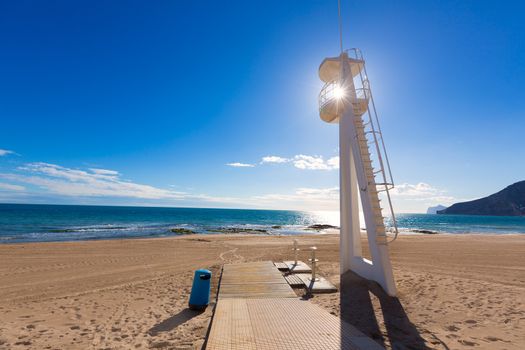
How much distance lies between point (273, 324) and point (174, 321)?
222 cm

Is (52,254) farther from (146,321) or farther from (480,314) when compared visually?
(480,314)

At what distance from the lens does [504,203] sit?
15075cm

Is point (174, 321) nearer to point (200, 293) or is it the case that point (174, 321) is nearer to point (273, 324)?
point (200, 293)

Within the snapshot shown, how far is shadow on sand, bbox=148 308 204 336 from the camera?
5312mm

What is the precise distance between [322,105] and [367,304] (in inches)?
260

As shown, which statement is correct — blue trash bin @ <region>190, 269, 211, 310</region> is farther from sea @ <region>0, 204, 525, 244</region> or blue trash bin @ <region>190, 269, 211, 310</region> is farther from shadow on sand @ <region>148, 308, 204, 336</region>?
sea @ <region>0, 204, 525, 244</region>

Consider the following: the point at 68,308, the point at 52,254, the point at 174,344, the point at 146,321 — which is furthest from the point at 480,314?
the point at 52,254

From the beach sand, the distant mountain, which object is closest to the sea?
the beach sand

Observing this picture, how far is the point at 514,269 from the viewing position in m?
10.8

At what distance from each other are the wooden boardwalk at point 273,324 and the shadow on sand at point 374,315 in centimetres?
45

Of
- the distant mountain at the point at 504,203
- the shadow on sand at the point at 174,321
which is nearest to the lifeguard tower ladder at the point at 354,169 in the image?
the shadow on sand at the point at 174,321

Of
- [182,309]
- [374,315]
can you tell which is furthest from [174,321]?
[374,315]

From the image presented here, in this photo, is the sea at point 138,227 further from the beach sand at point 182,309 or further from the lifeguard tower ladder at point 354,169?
the lifeguard tower ladder at point 354,169

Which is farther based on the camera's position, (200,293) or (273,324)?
(200,293)
